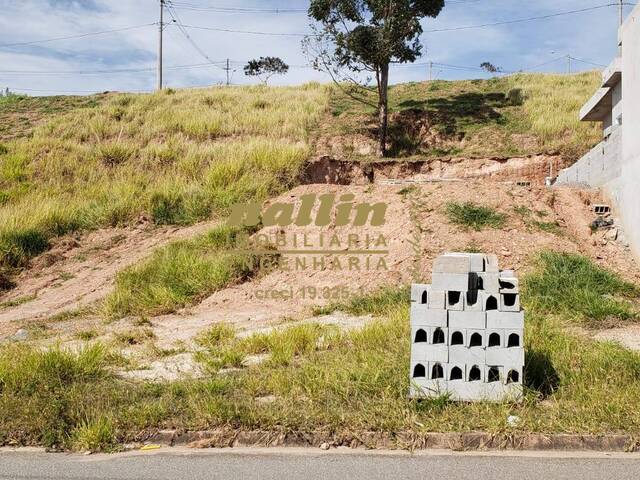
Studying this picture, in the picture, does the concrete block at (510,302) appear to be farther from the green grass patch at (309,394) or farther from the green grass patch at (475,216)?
the green grass patch at (475,216)

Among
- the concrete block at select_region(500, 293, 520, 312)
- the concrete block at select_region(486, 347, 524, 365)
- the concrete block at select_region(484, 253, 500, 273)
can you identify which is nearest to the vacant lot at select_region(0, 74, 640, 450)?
the concrete block at select_region(486, 347, 524, 365)

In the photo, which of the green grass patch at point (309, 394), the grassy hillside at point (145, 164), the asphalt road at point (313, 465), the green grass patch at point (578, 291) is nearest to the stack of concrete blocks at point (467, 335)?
the green grass patch at point (309, 394)

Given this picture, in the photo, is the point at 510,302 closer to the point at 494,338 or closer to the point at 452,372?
the point at 494,338

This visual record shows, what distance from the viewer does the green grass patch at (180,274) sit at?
29.6 feet

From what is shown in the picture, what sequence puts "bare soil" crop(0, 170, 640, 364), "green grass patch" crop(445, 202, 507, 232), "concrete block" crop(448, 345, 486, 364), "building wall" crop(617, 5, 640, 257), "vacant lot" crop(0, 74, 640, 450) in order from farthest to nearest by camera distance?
Result: "green grass patch" crop(445, 202, 507, 232), "building wall" crop(617, 5, 640, 257), "bare soil" crop(0, 170, 640, 364), "concrete block" crop(448, 345, 486, 364), "vacant lot" crop(0, 74, 640, 450)

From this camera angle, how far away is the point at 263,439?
3752mm

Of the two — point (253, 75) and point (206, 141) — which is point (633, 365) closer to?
point (206, 141)

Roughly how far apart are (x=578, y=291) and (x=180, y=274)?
259 inches

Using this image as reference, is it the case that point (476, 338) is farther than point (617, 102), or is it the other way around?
point (617, 102)

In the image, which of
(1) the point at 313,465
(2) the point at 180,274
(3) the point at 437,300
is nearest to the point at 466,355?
(3) the point at 437,300

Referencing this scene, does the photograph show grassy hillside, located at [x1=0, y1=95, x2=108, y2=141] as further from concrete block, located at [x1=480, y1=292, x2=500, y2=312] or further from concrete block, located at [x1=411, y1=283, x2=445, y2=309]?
concrete block, located at [x1=480, y1=292, x2=500, y2=312]

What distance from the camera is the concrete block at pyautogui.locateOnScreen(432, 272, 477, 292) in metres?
4.09

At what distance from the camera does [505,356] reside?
162 inches

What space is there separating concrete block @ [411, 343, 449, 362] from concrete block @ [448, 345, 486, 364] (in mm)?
46
